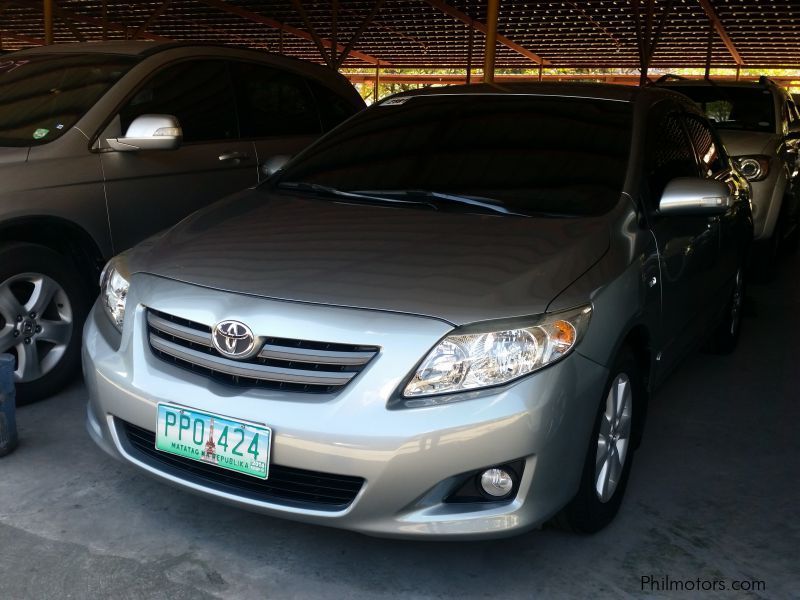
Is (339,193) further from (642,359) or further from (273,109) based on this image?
(273,109)

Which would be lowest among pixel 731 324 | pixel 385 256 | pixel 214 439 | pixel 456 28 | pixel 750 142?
pixel 456 28

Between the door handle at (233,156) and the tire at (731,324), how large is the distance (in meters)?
2.76

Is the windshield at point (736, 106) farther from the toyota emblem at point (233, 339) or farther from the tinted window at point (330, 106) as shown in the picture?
the toyota emblem at point (233, 339)

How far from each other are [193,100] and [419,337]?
111 inches

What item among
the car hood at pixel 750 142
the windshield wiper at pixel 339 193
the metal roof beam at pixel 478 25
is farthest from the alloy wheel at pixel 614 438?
the metal roof beam at pixel 478 25

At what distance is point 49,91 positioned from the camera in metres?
4.29

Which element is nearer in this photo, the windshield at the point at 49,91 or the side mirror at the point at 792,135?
the windshield at the point at 49,91

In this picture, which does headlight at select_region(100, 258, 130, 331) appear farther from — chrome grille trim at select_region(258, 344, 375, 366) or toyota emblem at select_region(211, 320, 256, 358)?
chrome grille trim at select_region(258, 344, 375, 366)

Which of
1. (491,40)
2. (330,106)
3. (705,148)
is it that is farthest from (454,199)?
(491,40)

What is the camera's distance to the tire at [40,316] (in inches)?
143

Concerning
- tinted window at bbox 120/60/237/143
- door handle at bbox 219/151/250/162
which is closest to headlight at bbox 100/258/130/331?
tinted window at bbox 120/60/237/143

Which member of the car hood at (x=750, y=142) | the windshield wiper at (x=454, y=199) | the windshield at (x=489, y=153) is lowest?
the car hood at (x=750, y=142)

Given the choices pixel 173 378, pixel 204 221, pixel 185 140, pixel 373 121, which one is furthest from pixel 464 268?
pixel 185 140

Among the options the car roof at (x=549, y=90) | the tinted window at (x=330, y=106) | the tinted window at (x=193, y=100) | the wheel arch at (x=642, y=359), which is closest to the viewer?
the wheel arch at (x=642, y=359)
